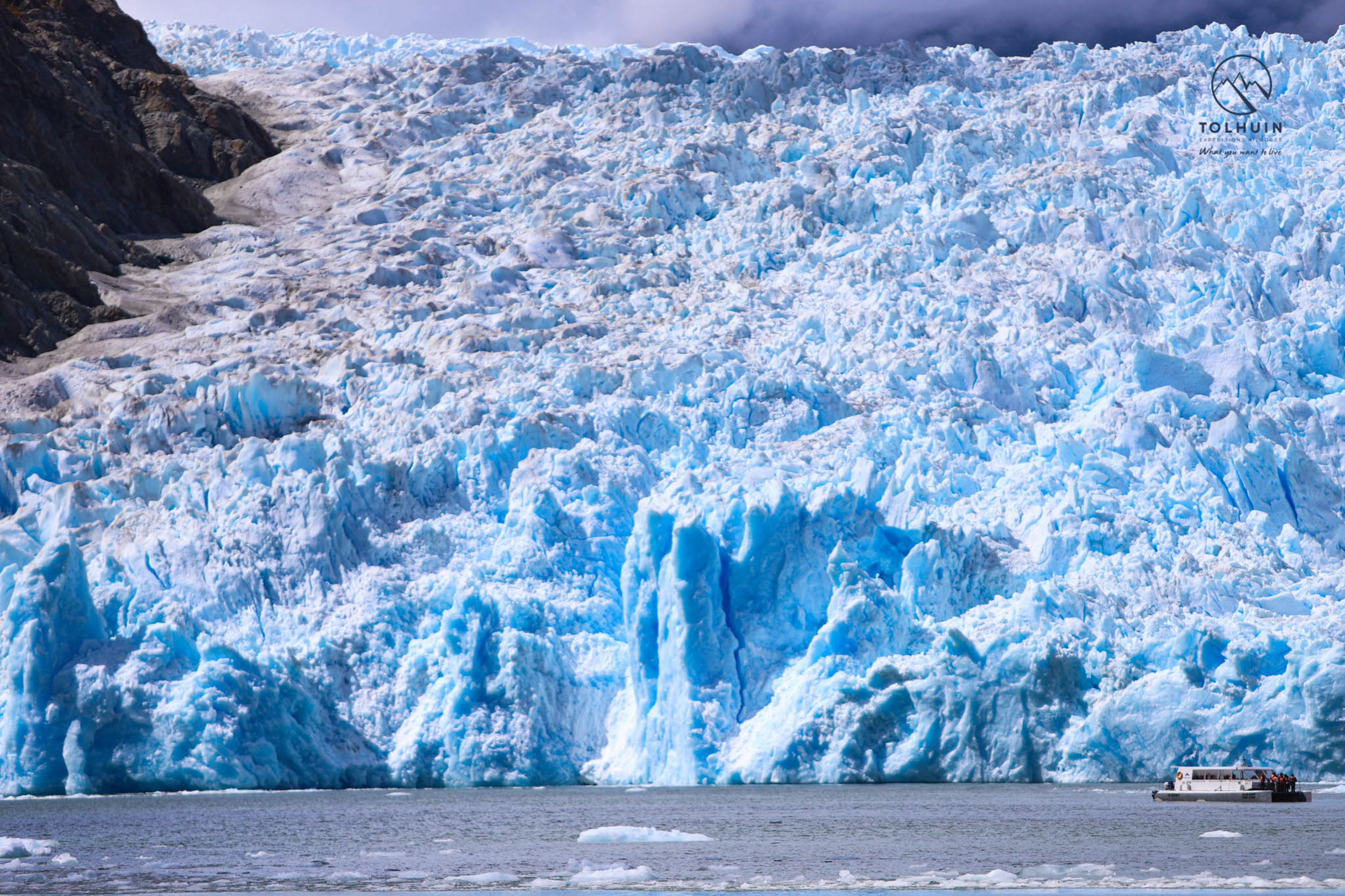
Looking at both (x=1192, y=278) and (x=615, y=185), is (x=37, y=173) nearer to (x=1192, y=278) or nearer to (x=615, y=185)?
(x=615, y=185)

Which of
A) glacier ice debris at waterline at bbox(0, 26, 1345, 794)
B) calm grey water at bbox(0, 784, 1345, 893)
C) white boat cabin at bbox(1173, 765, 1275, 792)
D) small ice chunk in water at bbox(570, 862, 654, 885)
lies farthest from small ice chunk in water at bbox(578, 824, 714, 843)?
white boat cabin at bbox(1173, 765, 1275, 792)

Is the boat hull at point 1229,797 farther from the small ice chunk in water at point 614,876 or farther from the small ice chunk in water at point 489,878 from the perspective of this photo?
the small ice chunk in water at point 489,878

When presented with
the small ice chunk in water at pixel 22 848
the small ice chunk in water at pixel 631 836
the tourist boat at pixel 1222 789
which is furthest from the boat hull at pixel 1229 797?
the small ice chunk in water at pixel 22 848

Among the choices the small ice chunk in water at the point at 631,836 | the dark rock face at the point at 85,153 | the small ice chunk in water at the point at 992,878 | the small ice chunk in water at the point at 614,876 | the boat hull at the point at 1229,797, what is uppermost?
the dark rock face at the point at 85,153

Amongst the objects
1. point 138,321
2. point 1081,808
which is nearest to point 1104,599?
point 1081,808

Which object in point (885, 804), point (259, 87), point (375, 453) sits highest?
point (259, 87)

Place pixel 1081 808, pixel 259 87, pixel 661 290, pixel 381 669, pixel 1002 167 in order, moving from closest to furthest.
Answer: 1. pixel 1081 808
2. pixel 381 669
3. pixel 661 290
4. pixel 1002 167
5. pixel 259 87
